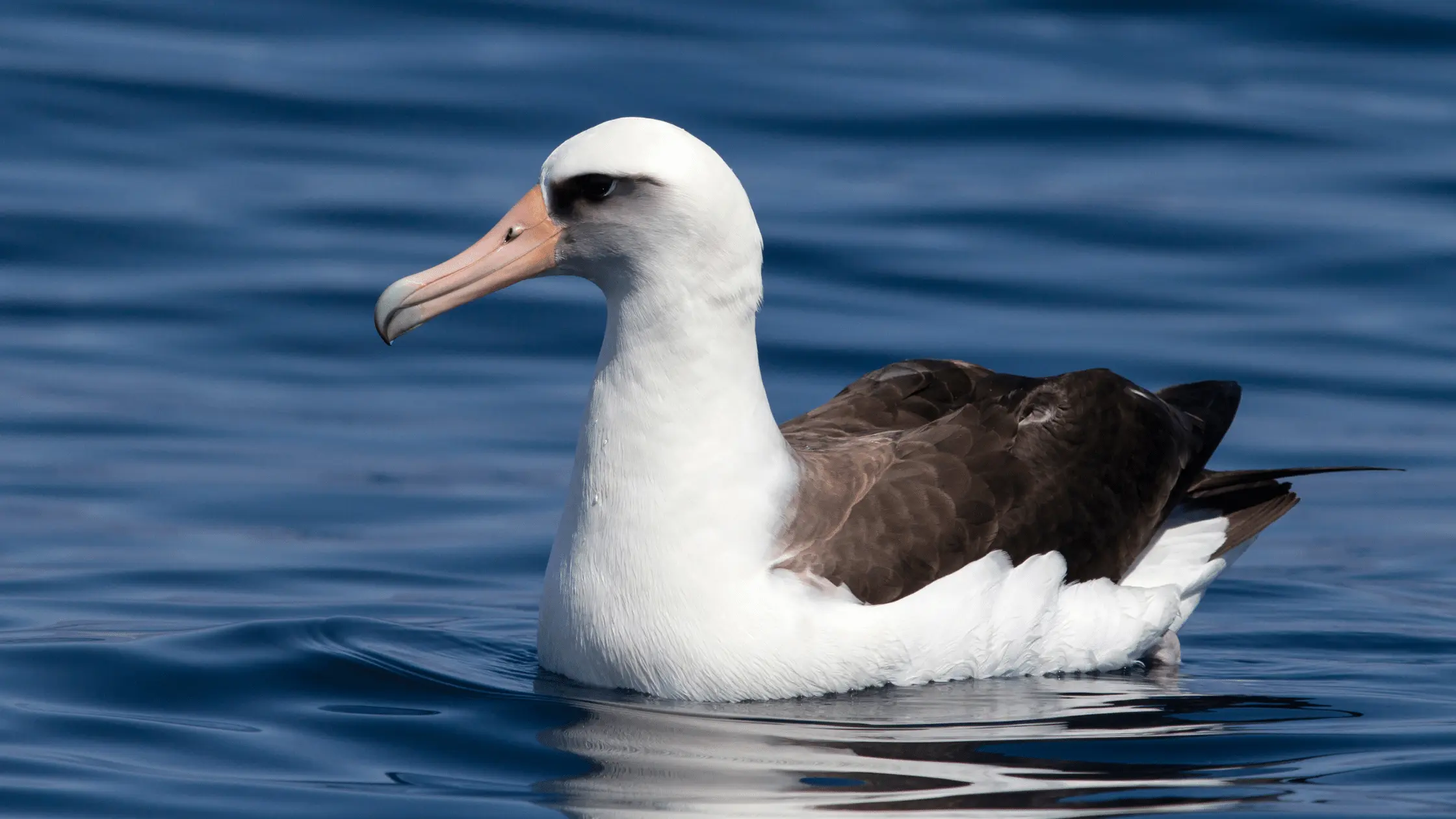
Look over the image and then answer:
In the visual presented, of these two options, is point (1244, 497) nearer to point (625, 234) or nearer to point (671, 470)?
point (671, 470)

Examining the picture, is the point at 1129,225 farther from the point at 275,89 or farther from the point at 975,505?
the point at 975,505

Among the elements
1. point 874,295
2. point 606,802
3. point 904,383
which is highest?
point 874,295

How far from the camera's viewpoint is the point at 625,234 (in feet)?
24.5

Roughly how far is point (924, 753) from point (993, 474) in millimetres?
1442

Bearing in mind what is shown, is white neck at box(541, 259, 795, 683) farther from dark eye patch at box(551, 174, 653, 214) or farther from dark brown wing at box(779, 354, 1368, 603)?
dark eye patch at box(551, 174, 653, 214)

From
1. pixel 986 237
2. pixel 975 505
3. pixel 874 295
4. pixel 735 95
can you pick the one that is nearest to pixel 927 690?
pixel 975 505

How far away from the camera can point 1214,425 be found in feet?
31.1

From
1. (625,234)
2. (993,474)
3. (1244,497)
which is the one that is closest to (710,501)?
(625,234)

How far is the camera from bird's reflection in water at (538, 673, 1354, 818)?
21.6 feet

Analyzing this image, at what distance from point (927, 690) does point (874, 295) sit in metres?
6.73

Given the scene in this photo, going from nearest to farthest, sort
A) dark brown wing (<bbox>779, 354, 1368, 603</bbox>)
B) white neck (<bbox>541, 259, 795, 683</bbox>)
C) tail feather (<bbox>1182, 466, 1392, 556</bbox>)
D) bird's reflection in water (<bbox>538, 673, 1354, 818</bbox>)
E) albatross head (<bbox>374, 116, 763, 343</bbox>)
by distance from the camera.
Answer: bird's reflection in water (<bbox>538, 673, 1354, 818</bbox>) < albatross head (<bbox>374, 116, 763, 343</bbox>) < white neck (<bbox>541, 259, 795, 683</bbox>) < dark brown wing (<bbox>779, 354, 1368, 603</bbox>) < tail feather (<bbox>1182, 466, 1392, 556</bbox>)

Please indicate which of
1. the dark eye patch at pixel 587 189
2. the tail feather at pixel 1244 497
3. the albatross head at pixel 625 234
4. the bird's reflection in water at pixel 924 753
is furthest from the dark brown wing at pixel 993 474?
the dark eye patch at pixel 587 189

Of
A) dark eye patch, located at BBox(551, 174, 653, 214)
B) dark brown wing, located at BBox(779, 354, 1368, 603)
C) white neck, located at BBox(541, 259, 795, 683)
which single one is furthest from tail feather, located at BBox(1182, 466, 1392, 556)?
dark eye patch, located at BBox(551, 174, 653, 214)

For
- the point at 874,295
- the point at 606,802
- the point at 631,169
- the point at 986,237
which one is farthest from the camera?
the point at 986,237
